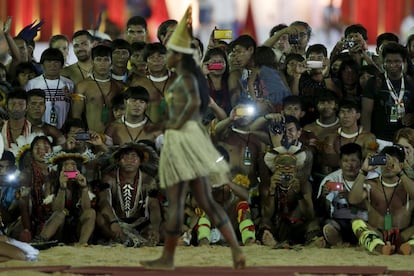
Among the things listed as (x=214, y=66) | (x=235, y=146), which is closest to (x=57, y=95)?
(x=214, y=66)

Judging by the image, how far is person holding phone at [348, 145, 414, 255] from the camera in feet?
38.6

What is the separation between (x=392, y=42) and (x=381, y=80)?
558 millimetres

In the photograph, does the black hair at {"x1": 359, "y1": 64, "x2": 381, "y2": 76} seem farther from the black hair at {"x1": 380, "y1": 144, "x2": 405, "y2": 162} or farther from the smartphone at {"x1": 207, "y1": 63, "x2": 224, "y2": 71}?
the smartphone at {"x1": 207, "y1": 63, "x2": 224, "y2": 71}

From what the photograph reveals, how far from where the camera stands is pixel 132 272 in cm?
984

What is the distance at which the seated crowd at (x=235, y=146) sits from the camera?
39.5ft

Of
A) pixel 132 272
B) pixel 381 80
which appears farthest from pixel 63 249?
pixel 381 80

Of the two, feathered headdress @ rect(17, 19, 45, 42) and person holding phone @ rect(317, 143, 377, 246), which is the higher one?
feathered headdress @ rect(17, 19, 45, 42)

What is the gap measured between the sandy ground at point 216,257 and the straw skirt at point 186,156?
1.00 m

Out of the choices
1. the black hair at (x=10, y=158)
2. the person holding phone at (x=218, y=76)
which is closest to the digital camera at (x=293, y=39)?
the person holding phone at (x=218, y=76)

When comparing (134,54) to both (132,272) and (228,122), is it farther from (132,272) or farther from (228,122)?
(132,272)

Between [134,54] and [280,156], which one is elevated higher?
[134,54]

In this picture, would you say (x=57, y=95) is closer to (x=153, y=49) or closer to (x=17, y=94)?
(x=17, y=94)

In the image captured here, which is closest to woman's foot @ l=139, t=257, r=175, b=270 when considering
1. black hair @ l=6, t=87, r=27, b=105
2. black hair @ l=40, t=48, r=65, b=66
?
black hair @ l=6, t=87, r=27, b=105

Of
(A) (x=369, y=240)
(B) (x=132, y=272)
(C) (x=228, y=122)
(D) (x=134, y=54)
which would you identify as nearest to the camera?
(B) (x=132, y=272)
